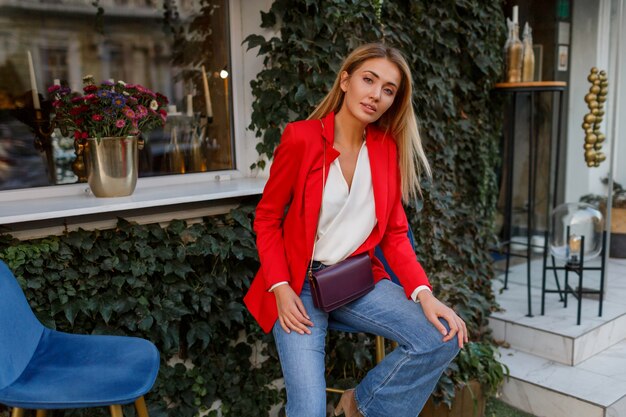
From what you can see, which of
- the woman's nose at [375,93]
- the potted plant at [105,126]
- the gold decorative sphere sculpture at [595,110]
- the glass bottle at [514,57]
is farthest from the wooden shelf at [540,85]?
the potted plant at [105,126]

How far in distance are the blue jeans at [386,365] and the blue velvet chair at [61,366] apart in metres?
0.39

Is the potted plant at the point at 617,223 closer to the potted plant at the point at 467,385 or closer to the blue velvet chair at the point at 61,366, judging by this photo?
the potted plant at the point at 467,385

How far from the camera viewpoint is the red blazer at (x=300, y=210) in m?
1.80

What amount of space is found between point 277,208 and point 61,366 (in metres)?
0.76

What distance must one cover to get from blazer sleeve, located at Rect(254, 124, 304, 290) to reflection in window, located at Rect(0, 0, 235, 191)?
33.1 inches

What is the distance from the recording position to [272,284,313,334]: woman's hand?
1.72 meters

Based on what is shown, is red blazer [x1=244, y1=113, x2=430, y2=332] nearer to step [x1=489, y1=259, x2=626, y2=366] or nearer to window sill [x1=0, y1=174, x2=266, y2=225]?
window sill [x1=0, y1=174, x2=266, y2=225]

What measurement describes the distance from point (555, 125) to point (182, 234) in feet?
10.6

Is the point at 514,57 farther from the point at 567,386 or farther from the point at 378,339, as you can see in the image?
the point at 378,339

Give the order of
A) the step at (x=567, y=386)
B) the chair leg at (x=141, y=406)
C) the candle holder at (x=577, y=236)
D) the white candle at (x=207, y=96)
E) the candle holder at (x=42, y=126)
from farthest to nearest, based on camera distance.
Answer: the candle holder at (x=577, y=236) → the white candle at (x=207, y=96) → the step at (x=567, y=386) → the candle holder at (x=42, y=126) → the chair leg at (x=141, y=406)

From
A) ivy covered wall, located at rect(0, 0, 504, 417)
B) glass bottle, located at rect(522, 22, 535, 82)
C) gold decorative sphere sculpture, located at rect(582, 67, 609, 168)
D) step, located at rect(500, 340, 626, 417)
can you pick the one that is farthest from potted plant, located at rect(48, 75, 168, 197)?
gold decorative sphere sculpture, located at rect(582, 67, 609, 168)

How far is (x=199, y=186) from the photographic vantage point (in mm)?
2424

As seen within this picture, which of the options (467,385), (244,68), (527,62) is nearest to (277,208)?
(244,68)

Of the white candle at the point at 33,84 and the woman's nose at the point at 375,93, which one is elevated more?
the white candle at the point at 33,84
